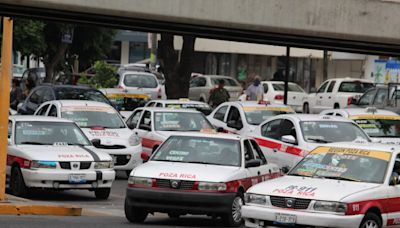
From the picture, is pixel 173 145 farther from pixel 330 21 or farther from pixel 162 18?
pixel 330 21

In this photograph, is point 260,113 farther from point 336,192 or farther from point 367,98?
point 336,192

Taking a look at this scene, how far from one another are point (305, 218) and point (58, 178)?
6199mm

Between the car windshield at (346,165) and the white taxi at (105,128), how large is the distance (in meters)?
7.05

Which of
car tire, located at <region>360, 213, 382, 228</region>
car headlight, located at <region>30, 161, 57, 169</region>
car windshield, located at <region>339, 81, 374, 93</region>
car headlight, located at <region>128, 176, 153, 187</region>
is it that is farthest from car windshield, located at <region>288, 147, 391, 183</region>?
car windshield, located at <region>339, 81, 374, 93</region>

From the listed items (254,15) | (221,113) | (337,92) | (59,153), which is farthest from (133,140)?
(337,92)

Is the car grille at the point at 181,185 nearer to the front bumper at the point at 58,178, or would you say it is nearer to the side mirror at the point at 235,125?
the front bumper at the point at 58,178

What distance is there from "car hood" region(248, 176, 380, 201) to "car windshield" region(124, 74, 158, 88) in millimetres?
25837

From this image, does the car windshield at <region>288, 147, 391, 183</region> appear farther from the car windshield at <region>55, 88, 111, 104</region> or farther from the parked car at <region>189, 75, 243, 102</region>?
the parked car at <region>189, 75, 243, 102</region>

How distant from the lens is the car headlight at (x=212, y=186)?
47.3 ft

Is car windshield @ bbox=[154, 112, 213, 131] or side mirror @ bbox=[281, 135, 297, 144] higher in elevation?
side mirror @ bbox=[281, 135, 297, 144]

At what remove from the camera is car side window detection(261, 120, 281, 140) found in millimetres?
20745

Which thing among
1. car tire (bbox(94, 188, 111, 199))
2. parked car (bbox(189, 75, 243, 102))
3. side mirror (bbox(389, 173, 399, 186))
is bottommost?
parked car (bbox(189, 75, 243, 102))

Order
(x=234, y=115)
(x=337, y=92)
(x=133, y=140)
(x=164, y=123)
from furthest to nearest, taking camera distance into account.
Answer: (x=337, y=92) → (x=234, y=115) → (x=164, y=123) → (x=133, y=140)

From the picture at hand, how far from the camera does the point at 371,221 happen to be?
12727 millimetres
